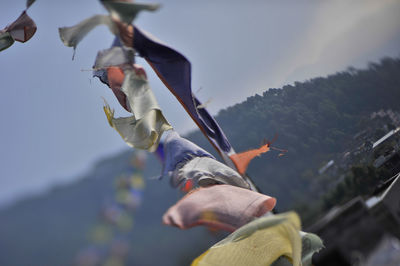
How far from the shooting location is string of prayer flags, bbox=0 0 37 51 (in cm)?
179

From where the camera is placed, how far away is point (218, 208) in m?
1.29

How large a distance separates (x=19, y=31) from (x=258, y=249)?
71.9 inches

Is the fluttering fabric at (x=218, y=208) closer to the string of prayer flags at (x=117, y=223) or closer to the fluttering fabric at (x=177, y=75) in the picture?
the fluttering fabric at (x=177, y=75)

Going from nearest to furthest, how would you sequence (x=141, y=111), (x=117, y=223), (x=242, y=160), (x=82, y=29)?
(x=82, y=29) → (x=141, y=111) → (x=242, y=160) → (x=117, y=223)

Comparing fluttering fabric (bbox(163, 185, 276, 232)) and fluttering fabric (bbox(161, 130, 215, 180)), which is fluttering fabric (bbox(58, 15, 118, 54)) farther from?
fluttering fabric (bbox(163, 185, 276, 232))

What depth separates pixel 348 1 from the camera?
6.54 ft

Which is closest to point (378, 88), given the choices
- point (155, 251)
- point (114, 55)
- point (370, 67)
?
point (370, 67)

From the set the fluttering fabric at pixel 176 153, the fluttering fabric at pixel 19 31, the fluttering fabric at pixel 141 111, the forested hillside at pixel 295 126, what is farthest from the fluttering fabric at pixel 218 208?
the fluttering fabric at pixel 19 31

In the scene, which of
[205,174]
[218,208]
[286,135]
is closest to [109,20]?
[205,174]

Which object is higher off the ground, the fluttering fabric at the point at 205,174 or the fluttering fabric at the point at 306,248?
the fluttering fabric at the point at 205,174

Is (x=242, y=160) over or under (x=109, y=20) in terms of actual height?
under

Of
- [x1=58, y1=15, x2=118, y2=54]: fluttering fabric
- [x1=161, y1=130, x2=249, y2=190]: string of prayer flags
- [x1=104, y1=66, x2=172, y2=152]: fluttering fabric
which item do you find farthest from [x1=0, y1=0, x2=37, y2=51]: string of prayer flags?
[x1=161, y1=130, x2=249, y2=190]: string of prayer flags

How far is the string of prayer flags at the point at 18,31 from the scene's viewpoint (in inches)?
70.4

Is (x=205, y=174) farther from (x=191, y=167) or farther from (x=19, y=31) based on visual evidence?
(x=19, y=31)
